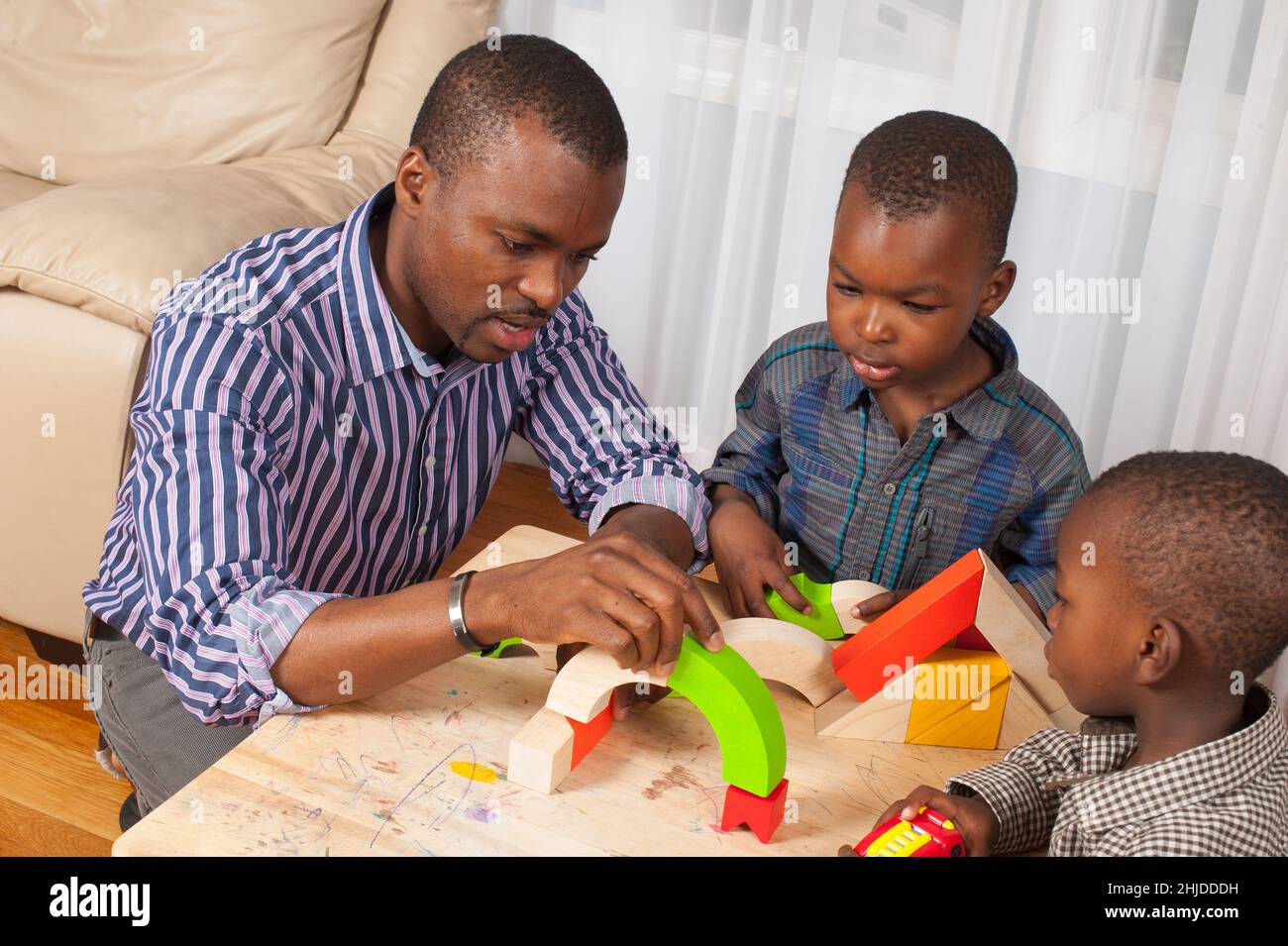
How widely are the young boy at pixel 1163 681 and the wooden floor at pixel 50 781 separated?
1.34 meters

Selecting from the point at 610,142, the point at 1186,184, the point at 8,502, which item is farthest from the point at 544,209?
the point at 1186,184

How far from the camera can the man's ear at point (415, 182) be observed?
1.26 meters

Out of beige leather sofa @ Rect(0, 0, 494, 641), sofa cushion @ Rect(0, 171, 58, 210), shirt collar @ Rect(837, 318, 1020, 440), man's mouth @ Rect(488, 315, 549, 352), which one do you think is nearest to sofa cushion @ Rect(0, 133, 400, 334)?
beige leather sofa @ Rect(0, 0, 494, 641)

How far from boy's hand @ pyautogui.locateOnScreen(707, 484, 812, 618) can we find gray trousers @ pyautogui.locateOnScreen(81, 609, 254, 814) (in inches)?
21.2

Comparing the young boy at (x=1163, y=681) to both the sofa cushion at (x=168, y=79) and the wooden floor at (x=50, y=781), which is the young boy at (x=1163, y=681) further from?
the sofa cushion at (x=168, y=79)

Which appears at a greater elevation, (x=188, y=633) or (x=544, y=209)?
(x=544, y=209)

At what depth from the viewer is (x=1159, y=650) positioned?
96 centimetres

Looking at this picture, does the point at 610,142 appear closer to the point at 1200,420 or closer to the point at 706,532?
the point at 706,532

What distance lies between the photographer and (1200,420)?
2.38m

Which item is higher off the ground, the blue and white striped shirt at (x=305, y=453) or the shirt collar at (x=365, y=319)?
the shirt collar at (x=365, y=319)

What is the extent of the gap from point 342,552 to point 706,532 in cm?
42

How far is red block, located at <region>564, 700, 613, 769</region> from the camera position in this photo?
3.20 ft

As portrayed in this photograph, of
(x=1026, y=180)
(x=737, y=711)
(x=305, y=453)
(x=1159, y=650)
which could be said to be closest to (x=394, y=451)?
(x=305, y=453)

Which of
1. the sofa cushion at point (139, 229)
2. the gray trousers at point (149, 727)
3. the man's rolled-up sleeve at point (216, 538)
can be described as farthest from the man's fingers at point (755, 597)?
the sofa cushion at point (139, 229)
